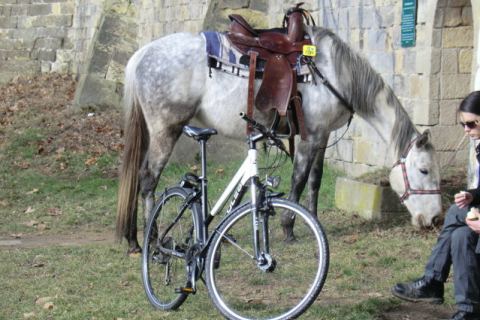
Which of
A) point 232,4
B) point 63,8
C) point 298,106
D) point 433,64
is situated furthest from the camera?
point 63,8

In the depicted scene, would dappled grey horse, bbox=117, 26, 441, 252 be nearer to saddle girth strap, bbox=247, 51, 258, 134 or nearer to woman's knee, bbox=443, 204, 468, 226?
saddle girth strap, bbox=247, 51, 258, 134

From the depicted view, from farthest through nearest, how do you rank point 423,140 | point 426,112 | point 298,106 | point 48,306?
point 426,112 < point 298,106 < point 423,140 < point 48,306

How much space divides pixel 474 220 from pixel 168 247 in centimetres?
219

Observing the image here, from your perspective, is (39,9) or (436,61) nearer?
(436,61)

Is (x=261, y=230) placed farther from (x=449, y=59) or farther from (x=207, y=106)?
Result: (x=449, y=59)

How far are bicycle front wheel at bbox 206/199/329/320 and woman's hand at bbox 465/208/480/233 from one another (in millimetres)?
823

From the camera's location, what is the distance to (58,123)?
1798 centimetres

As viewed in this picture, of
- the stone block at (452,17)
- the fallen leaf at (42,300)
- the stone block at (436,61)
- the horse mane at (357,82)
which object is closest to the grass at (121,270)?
the fallen leaf at (42,300)

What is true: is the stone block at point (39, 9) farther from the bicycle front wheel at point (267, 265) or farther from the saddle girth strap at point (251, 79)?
the bicycle front wheel at point (267, 265)

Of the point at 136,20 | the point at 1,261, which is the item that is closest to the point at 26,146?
the point at 136,20

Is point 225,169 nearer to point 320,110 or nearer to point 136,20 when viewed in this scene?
point 320,110

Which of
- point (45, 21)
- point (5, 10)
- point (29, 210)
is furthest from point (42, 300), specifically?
point (5, 10)

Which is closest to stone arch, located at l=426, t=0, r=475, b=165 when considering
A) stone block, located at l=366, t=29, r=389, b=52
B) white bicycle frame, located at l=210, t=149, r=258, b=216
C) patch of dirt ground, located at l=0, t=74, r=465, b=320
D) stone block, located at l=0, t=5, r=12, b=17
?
A: patch of dirt ground, located at l=0, t=74, r=465, b=320

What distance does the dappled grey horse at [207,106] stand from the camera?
9.36m
